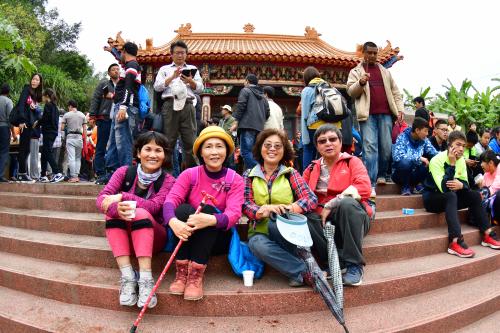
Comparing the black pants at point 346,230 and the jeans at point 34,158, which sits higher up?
the jeans at point 34,158

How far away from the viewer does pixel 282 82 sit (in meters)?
10.8

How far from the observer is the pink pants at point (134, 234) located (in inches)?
102

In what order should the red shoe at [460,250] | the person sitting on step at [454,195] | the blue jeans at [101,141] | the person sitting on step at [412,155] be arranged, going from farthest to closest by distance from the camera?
the blue jeans at [101,141], the person sitting on step at [412,155], the person sitting on step at [454,195], the red shoe at [460,250]

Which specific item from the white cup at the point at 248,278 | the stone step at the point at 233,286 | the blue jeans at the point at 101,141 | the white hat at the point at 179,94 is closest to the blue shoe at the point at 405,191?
the stone step at the point at 233,286

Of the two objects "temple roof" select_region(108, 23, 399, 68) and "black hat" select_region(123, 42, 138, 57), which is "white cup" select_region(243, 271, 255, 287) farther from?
"temple roof" select_region(108, 23, 399, 68)

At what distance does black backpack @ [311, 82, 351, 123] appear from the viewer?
13.2 feet

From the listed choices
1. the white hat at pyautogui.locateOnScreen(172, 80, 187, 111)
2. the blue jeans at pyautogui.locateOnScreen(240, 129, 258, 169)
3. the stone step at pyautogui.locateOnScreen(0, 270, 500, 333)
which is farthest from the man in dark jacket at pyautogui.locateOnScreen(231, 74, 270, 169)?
the stone step at pyautogui.locateOnScreen(0, 270, 500, 333)

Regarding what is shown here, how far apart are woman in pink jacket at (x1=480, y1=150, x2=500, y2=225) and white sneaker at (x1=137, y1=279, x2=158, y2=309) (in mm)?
4208

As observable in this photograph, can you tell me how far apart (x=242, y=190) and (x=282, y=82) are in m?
8.44

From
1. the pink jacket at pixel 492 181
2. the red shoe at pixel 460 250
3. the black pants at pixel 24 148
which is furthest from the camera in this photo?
the black pants at pixel 24 148

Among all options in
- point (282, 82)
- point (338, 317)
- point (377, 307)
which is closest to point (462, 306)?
→ point (377, 307)

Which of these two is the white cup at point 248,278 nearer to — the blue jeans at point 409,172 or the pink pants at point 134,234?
the pink pants at point 134,234

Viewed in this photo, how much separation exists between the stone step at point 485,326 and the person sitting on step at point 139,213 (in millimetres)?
2485

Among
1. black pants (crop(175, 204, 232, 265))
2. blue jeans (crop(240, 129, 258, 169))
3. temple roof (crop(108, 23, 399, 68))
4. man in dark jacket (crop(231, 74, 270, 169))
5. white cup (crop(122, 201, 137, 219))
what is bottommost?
black pants (crop(175, 204, 232, 265))
